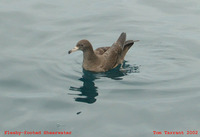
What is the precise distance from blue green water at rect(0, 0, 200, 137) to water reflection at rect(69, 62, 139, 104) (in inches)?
1.0

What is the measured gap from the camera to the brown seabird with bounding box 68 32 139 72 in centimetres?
1215

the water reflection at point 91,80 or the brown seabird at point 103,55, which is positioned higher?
the brown seabird at point 103,55

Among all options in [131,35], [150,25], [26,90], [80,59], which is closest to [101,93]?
[26,90]

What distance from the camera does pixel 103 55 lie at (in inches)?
502

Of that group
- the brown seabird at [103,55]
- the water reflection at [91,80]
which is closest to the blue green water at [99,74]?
the water reflection at [91,80]

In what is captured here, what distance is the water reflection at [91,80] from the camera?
10.5 meters

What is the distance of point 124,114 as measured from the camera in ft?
32.1

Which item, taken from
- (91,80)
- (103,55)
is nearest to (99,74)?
(91,80)

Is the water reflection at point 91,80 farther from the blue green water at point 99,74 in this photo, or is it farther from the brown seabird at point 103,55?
the brown seabird at point 103,55

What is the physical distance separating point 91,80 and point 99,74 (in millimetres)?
580

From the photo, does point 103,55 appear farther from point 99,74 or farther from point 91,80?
point 91,80

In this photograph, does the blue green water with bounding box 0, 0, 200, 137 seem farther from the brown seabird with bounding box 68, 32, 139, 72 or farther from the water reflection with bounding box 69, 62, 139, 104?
the brown seabird with bounding box 68, 32, 139, 72

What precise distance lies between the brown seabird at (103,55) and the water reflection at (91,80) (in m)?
0.18

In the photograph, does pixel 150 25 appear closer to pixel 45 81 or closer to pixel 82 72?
pixel 82 72
